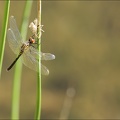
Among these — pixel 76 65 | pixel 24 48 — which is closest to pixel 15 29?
pixel 24 48

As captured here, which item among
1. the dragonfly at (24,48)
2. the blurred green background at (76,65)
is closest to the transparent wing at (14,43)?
the dragonfly at (24,48)

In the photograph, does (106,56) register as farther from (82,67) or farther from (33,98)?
(33,98)

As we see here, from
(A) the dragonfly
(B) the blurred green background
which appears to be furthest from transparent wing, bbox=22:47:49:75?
(B) the blurred green background

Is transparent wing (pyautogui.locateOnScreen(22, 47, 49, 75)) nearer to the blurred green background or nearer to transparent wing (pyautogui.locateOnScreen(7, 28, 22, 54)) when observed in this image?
transparent wing (pyautogui.locateOnScreen(7, 28, 22, 54))

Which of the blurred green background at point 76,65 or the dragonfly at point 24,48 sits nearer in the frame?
the dragonfly at point 24,48

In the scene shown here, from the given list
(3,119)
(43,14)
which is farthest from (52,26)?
(3,119)

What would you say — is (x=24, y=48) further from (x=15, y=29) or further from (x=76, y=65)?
→ (x=76, y=65)

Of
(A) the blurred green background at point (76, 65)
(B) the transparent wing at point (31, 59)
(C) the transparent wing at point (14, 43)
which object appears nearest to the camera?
(B) the transparent wing at point (31, 59)

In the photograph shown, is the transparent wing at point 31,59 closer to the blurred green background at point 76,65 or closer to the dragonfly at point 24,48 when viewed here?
the dragonfly at point 24,48
